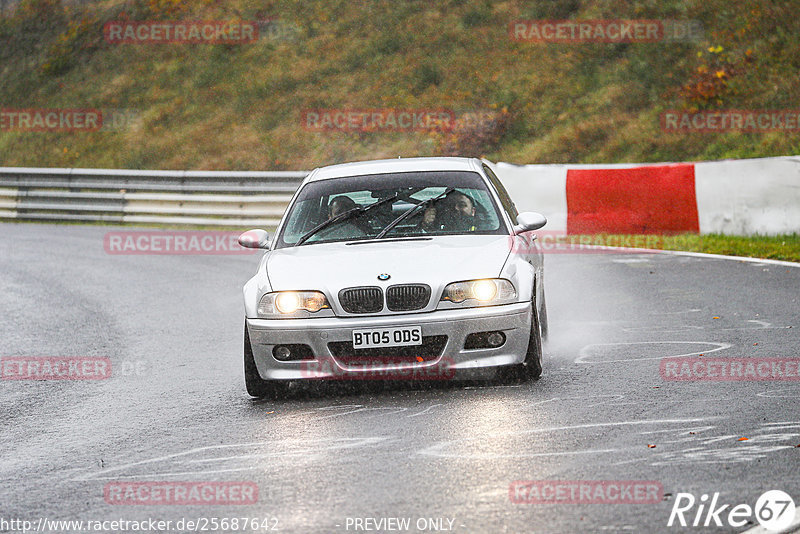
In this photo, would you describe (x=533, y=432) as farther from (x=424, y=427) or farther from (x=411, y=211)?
(x=411, y=211)

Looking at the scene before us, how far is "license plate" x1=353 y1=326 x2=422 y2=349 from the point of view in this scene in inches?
281

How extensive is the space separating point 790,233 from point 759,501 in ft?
39.2

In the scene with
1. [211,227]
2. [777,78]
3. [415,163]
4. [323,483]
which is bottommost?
[211,227]

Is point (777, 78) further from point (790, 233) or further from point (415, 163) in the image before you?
point (415, 163)

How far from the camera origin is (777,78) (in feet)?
87.2

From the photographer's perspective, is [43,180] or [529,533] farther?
[43,180]

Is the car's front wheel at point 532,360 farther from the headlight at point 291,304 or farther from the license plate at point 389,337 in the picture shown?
the headlight at point 291,304

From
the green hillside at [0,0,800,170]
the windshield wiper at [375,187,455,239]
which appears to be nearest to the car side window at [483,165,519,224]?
the windshield wiper at [375,187,455,239]

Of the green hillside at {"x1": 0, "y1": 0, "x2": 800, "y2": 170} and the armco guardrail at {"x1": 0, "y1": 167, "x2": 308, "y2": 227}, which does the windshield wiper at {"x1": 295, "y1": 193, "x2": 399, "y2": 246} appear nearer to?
the armco guardrail at {"x1": 0, "y1": 167, "x2": 308, "y2": 227}

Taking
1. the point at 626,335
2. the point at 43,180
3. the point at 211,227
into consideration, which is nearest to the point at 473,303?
the point at 626,335

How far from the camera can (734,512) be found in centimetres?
462

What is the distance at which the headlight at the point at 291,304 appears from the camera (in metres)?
7.29

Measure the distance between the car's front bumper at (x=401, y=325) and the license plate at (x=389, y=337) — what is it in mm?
31

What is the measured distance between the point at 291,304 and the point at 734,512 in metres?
3.46
